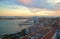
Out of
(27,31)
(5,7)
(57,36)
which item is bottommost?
(57,36)

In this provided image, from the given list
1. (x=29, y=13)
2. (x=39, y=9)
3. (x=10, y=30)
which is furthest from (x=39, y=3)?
(x=10, y=30)

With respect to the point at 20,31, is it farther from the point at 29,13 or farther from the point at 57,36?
the point at 57,36

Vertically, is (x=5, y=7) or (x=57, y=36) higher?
(x=5, y=7)

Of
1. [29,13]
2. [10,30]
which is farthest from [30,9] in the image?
[10,30]

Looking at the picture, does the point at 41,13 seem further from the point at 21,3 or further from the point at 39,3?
the point at 21,3

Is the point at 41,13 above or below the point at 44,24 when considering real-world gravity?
above

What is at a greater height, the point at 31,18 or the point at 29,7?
the point at 29,7

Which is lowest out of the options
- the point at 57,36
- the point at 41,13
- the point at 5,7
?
the point at 57,36
